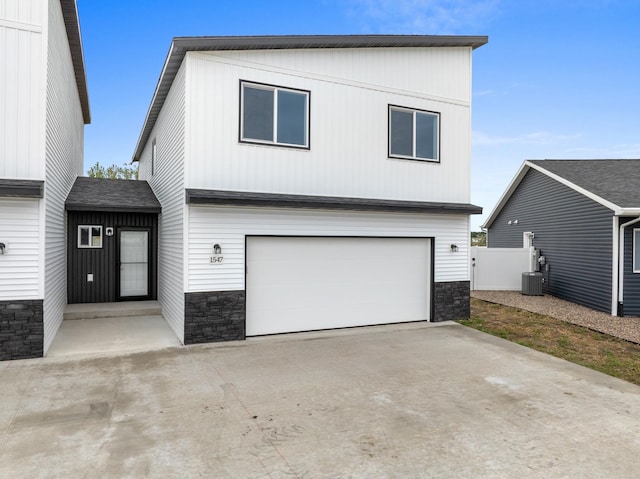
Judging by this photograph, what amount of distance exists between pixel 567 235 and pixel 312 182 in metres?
9.84

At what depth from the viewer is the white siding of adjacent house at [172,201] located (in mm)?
7520

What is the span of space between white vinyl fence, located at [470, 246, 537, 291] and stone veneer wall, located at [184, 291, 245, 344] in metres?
10.5

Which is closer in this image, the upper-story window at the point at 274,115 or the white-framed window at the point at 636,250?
the upper-story window at the point at 274,115

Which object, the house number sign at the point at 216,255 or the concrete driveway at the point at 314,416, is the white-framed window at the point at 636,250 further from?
the house number sign at the point at 216,255

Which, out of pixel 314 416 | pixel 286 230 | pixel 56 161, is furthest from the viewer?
pixel 286 230

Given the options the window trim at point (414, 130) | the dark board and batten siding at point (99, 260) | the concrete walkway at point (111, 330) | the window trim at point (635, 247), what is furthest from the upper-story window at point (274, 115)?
the window trim at point (635, 247)

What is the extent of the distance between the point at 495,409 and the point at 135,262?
964 cm

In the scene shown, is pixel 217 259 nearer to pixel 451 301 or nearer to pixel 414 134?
pixel 414 134

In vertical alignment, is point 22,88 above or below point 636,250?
above

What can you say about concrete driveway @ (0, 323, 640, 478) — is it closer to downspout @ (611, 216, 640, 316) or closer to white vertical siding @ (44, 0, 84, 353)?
white vertical siding @ (44, 0, 84, 353)

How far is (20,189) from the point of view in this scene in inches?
236

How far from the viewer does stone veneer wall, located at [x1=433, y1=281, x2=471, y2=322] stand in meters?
9.40

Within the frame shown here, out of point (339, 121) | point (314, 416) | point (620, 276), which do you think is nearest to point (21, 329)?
point (314, 416)

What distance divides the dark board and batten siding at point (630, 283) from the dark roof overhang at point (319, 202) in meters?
4.86
